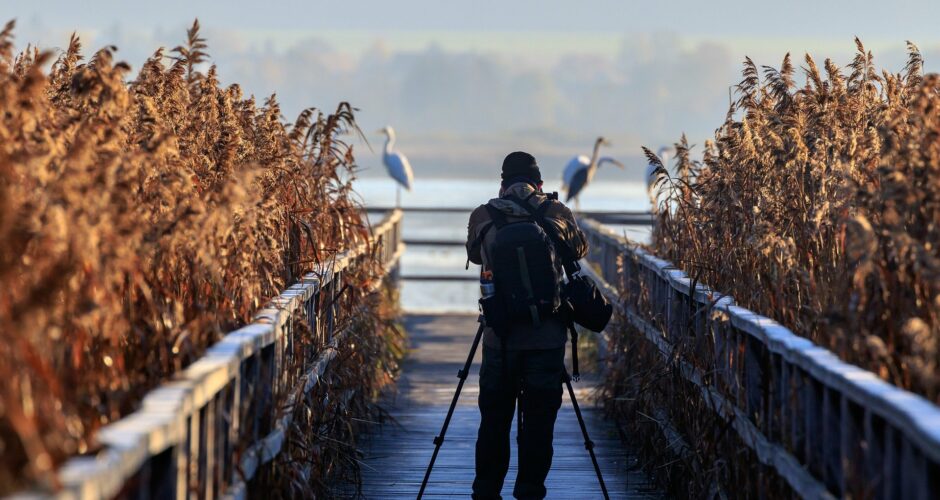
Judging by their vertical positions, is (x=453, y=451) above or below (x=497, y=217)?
below

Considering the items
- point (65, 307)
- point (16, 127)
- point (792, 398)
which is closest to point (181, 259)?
point (16, 127)

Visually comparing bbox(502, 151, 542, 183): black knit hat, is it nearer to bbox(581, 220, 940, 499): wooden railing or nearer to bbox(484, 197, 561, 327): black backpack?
bbox(484, 197, 561, 327): black backpack

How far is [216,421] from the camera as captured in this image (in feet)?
15.9

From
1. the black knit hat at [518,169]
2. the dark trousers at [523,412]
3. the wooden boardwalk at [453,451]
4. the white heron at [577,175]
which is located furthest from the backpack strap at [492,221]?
the white heron at [577,175]

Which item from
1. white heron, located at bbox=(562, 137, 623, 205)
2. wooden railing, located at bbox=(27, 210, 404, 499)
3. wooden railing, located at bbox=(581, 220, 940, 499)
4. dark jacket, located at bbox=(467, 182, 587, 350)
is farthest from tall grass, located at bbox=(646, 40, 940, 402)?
white heron, located at bbox=(562, 137, 623, 205)

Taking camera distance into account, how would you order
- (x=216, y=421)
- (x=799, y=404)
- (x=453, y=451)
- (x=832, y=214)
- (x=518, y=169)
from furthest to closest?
(x=453, y=451) → (x=518, y=169) → (x=832, y=214) → (x=799, y=404) → (x=216, y=421)

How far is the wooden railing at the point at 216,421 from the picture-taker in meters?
3.40

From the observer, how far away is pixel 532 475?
23.8 ft

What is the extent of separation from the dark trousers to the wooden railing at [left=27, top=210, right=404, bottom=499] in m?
0.89

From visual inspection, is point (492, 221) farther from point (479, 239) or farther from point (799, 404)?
point (799, 404)

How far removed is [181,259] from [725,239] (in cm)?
309

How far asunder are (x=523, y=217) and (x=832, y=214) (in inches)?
58.3

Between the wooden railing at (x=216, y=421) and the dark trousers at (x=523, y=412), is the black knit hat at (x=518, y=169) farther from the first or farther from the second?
the wooden railing at (x=216, y=421)

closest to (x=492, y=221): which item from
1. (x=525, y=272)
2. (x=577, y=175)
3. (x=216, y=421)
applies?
(x=525, y=272)
